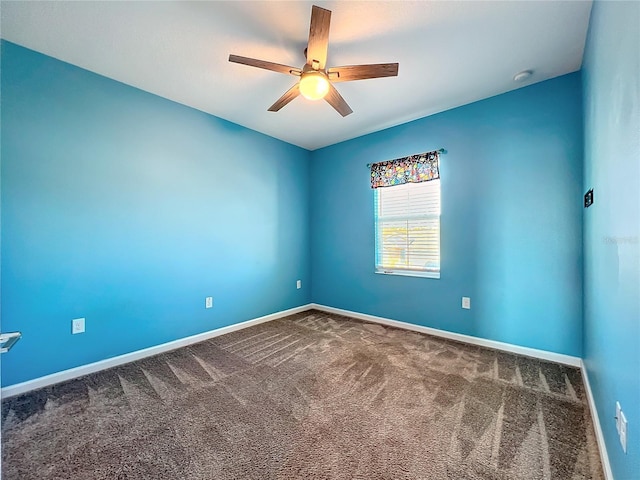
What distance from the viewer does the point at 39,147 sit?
2168mm

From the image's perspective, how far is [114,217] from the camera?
2.52 m

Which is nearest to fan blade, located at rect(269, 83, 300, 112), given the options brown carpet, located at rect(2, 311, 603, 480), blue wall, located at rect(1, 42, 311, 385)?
blue wall, located at rect(1, 42, 311, 385)

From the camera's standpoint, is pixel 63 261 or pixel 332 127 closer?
pixel 63 261

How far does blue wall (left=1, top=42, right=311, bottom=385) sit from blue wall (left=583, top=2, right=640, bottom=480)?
3.20 m

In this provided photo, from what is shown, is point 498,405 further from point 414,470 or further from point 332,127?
point 332,127

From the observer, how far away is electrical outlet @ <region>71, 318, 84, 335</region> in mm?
2301

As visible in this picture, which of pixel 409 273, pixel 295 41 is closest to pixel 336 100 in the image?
pixel 295 41

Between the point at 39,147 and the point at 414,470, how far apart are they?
3337mm

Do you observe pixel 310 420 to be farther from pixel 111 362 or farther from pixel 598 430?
pixel 111 362

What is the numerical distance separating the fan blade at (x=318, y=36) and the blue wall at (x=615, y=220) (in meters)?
1.29

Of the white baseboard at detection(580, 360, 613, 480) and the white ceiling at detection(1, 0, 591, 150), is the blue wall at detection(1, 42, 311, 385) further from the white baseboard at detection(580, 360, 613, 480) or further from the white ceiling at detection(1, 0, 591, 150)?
the white baseboard at detection(580, 360, 613, 480)

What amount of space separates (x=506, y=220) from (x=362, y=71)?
6.48 feet

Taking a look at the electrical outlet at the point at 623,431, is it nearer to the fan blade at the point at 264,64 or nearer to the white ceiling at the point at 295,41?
the white ceiling at the point at 295,41

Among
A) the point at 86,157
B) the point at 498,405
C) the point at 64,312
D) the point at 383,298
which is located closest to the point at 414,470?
the point at 498,405
